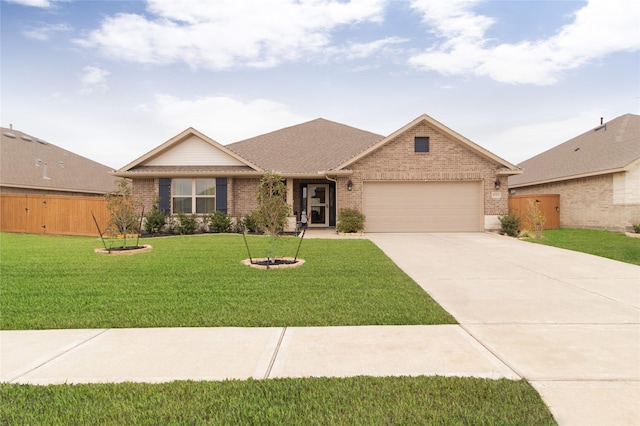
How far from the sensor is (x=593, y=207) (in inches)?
755

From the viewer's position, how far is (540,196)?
2056 centimetres

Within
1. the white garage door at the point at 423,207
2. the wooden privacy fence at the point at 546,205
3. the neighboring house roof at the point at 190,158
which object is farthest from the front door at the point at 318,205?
the wooden privacy fence at the point at 546,205

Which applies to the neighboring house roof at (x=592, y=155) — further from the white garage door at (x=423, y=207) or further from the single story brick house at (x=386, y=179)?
the white garage door at (x=423, y=207)

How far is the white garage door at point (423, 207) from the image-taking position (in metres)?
17.5

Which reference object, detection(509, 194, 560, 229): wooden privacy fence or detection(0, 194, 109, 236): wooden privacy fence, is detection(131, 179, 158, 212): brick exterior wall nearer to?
detection(0, 194, 109, 236): wooden privacy fence

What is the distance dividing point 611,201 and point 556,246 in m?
8.53

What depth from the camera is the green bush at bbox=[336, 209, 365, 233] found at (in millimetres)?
16453

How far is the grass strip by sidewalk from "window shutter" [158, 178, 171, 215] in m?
15.4

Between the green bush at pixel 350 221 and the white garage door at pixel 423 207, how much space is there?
1.02 meters

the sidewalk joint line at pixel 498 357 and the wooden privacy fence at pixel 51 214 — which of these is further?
the wooden privacy fence at pixel 51 214

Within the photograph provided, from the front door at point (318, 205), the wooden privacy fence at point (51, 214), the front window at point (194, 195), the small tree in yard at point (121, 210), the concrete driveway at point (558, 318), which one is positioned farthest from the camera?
the front door at point (318, 205)

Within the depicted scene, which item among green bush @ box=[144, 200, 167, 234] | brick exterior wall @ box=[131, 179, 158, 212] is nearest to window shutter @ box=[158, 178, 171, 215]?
green bush @ box=[144, 200, 167, 234]

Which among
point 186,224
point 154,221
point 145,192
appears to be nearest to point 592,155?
point 186,224

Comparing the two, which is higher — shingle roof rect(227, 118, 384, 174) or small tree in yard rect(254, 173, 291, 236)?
shingle roof rect(227, 118, 384, 174)
